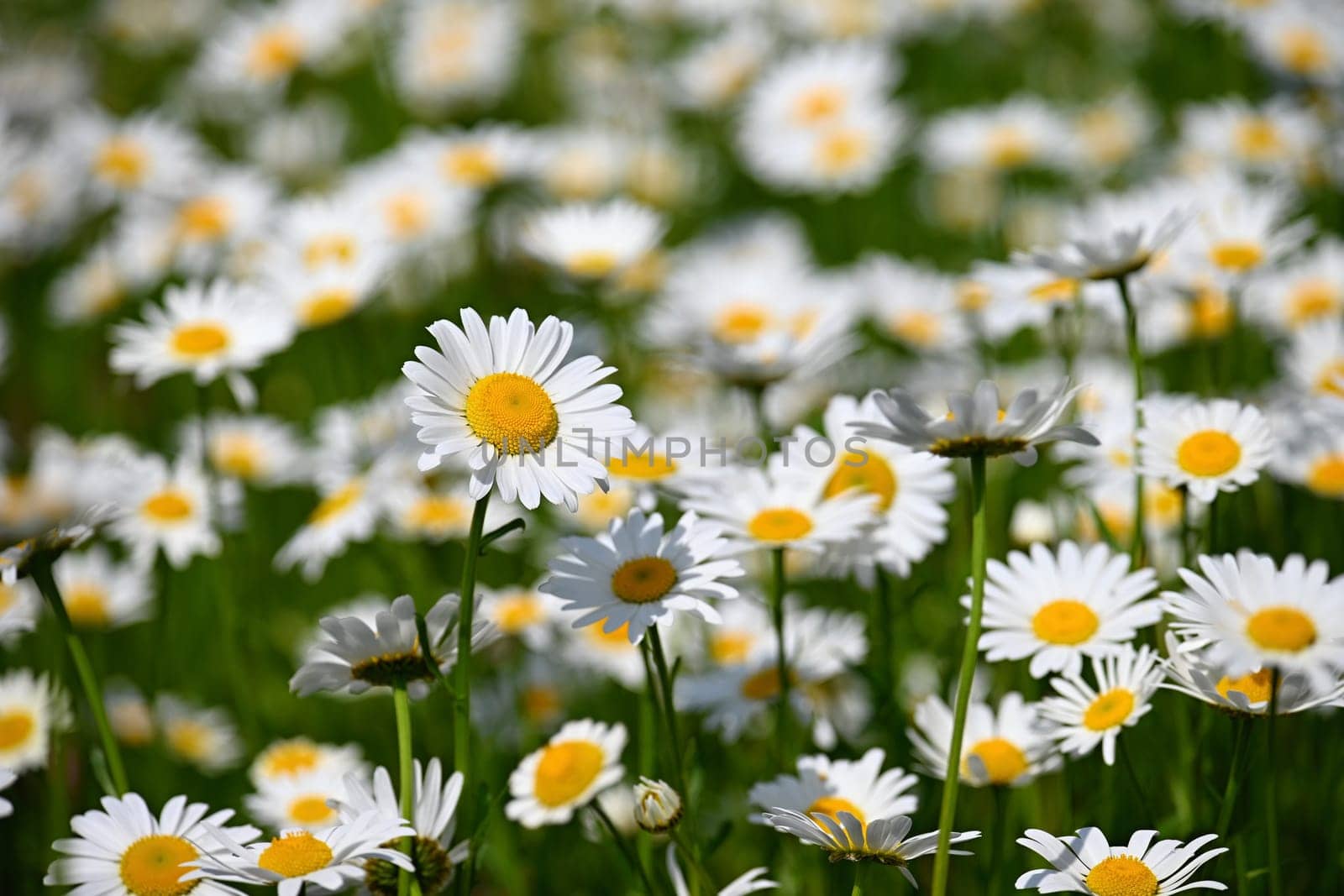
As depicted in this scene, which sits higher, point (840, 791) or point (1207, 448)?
point (1207, 448)

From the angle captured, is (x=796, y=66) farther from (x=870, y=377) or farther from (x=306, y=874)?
(x=306, y=874)

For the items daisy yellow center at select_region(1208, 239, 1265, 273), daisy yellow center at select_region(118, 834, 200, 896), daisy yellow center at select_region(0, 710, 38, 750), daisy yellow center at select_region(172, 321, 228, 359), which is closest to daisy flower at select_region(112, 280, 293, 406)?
daisy yellow center at select_region(172, 321, 228, 359)

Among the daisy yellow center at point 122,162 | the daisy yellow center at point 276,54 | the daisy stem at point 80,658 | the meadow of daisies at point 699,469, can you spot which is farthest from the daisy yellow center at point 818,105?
the daisy stem at point 80,658

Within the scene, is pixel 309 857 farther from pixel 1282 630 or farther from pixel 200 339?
pixel 200 339

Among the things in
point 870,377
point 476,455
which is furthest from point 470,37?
point 476,455

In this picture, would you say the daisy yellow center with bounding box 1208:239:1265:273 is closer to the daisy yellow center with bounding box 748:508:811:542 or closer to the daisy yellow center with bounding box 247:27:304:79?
the daisy yellow center with bounding box 748:508:811:542

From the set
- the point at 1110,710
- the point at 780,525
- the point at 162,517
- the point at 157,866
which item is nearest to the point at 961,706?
the point at 1110,710

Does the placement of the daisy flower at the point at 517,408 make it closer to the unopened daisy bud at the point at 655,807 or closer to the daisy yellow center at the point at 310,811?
the unopened daisy bud at the point at 655,807
